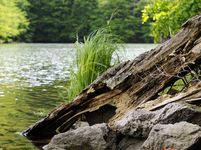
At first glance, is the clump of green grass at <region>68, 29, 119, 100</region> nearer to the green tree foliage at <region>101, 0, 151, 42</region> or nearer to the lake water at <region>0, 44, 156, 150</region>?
the lake water at <region>0, 44, 156, 150</region>

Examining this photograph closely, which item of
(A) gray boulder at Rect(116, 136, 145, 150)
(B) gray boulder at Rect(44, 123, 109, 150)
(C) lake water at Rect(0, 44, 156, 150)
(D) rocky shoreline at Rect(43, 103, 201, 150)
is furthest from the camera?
(C) lake water at Rect(0, 44, 156, 150)

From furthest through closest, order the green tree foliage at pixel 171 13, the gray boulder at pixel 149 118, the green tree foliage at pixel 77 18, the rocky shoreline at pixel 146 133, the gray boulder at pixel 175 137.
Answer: the green tree foliage at pixel 77 18 < the green tree foliage at pixel 171 13 < the gray boulder at pixel 149 118 < the rocky shoreline at pixel 146 133 < the gray boulder at pixel 175 137

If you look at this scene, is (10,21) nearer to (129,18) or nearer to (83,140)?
(129,18)

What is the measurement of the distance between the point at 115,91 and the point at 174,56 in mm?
1635

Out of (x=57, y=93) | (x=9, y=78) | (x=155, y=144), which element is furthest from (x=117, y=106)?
(x=9, y=78)

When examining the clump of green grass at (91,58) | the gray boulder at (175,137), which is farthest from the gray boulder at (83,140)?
the clump of green grass at (91,58)

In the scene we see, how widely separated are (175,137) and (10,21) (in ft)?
272

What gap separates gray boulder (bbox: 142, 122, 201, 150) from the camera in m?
8.00

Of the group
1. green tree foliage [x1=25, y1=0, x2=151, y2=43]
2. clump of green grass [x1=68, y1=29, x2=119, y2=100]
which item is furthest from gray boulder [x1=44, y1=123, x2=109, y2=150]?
green tree foliage [x1=25, y1=0, x2=151, y2=43]

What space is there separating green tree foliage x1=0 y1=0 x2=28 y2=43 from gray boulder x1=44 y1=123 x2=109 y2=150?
73511mm

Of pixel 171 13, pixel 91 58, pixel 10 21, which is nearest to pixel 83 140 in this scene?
pixel 91 58

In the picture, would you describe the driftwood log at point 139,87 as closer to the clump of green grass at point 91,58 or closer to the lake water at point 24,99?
the lake water at point 24,99

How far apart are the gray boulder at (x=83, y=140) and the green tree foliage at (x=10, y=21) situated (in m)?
73.5

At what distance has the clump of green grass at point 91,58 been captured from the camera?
41.6 ft
